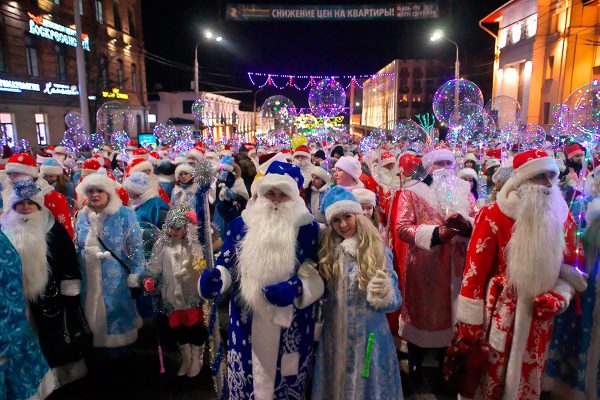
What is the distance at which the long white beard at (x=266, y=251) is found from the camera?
2.62 metres

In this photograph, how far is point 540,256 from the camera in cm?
257

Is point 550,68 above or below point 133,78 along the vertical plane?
below

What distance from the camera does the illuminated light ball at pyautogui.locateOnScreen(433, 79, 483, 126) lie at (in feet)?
29.3

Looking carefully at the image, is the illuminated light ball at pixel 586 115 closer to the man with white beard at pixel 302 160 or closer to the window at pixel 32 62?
the man with white beard at pixel 302 160

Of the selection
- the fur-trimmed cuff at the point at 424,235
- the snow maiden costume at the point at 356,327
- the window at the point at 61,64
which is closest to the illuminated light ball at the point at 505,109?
the fur-trimmed cuff at the point at 424,235

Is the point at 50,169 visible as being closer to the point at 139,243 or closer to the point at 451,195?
the point at 139,243

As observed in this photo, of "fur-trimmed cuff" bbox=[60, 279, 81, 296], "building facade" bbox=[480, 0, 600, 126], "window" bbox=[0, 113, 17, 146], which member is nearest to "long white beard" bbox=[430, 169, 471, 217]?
"fur-trimmed cuff" bbox=[60, 279, 81, 296]

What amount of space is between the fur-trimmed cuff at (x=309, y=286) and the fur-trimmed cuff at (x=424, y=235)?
994mm

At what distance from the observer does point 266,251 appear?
2.63m

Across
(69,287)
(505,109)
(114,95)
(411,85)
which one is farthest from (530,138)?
(411,85)

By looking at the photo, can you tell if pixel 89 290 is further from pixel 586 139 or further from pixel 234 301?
pixel 586 139

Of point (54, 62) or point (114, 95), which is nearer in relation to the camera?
point (54, 62)

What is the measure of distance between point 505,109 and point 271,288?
10.7 metres

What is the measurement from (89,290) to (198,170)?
6.11 feet
